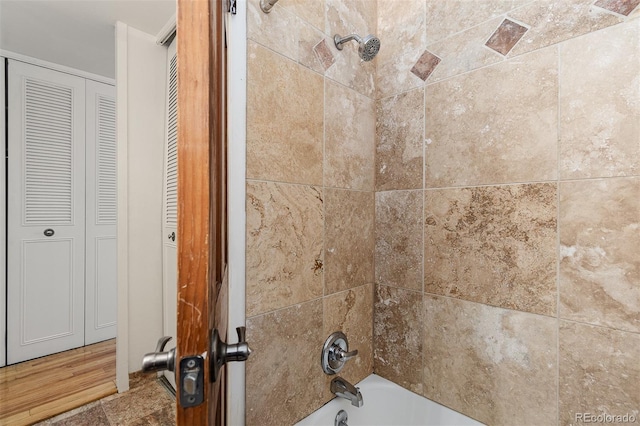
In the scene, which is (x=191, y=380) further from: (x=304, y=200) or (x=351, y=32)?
(x=351, y=32)

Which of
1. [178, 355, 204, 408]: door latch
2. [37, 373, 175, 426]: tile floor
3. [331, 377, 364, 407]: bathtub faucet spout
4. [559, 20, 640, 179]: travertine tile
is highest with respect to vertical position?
[559, 20, 640, 179]: travertine tile

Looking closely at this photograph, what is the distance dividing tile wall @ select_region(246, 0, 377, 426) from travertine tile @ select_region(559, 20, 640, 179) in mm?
642

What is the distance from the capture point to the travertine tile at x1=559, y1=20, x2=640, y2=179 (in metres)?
0.72

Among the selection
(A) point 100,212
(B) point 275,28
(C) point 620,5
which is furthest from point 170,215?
(C) point 620,5

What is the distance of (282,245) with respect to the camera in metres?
0.91

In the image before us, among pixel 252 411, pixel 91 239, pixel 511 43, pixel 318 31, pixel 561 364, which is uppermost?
pixel 318 31

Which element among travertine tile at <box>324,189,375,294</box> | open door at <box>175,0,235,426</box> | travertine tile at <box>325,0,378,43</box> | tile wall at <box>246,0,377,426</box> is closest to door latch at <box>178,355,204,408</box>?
open door at <box>175,0,235,426</box>

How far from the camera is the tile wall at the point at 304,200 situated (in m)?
0.84

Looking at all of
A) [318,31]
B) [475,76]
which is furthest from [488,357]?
[318,31]

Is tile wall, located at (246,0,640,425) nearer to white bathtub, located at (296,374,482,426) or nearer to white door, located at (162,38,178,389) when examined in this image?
white bathtub, located at (296,374,482,426)

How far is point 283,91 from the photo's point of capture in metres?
0.90

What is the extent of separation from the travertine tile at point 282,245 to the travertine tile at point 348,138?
5.7 inches

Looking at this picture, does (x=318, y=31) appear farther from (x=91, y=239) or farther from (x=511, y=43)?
(x=91, y=239)

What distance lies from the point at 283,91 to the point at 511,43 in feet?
2.45
